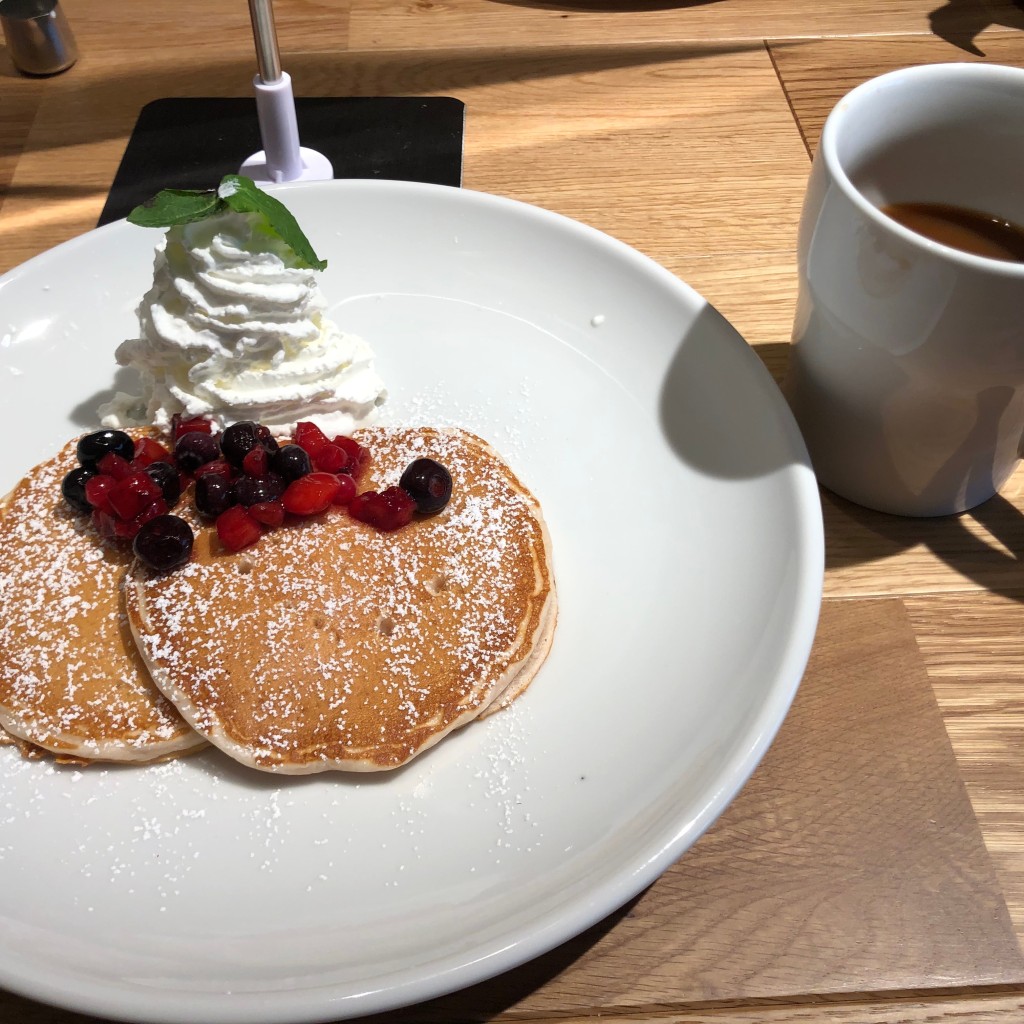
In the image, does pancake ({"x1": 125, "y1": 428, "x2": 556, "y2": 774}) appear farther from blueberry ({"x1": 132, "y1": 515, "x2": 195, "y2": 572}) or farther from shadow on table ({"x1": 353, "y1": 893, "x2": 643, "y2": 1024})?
shadow on table ({"x1": 353, "y1": 893, "x2": 643, "y2": 1024})

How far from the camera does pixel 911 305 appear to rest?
0.90m

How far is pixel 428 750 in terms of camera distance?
0.90m

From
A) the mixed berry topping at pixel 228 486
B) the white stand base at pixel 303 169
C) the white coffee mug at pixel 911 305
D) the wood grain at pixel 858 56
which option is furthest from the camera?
the wood grain at pixel 858 56

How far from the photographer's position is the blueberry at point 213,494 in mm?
1019

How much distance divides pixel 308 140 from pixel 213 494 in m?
0.97

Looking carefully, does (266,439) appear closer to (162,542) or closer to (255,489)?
(255,489)

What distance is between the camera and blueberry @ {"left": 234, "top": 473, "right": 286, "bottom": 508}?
1.02 m

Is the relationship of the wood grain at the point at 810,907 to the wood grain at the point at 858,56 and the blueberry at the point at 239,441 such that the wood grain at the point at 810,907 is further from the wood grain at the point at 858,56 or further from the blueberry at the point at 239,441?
the wood grain at the point at 858,56

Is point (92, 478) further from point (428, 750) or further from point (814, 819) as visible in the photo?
point (814, 819)

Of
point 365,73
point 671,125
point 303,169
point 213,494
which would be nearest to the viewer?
point 213,494

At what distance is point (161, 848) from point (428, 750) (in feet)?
0.89

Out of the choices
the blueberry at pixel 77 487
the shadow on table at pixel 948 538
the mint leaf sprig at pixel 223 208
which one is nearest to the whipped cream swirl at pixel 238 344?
the mint leaf sprig at pixel 223 208

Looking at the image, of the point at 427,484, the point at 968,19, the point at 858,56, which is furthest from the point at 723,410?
the point at 968,19

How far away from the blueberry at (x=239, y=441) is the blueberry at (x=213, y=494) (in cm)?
6
